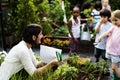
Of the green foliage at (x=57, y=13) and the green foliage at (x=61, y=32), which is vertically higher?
the green foliage at (x=57, y=13)

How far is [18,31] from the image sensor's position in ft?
27.0

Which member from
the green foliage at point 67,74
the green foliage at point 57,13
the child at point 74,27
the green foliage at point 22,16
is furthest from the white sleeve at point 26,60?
the green foliage at point 57,13

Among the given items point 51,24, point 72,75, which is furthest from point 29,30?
point 51,24

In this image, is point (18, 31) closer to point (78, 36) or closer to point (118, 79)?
point (78, 36)

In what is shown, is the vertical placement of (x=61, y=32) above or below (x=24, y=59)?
below

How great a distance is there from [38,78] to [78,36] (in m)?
2.97

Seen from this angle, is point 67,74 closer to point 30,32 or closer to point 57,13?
point 30,32

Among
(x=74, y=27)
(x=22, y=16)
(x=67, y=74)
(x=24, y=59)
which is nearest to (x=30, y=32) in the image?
(x=24, y=59)

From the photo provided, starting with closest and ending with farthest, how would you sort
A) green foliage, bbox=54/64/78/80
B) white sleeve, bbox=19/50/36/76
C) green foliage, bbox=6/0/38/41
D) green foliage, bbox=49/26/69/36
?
1. white sleeve, bbox=19/50/36/76
2. green foliage, bbox=54/64/78/80
3. green foliage, bbox=6/0/38/41
4. green foliage, bbox=49/26/69/36

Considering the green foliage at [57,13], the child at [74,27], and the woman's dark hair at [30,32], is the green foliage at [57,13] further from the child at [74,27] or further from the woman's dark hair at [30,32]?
the woman's dark hair at [30,32]

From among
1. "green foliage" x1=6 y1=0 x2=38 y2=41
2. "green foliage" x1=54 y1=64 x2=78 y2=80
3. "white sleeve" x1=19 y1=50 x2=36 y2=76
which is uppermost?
"green foliage" x1=6 y1=0 x2=38 y2=41

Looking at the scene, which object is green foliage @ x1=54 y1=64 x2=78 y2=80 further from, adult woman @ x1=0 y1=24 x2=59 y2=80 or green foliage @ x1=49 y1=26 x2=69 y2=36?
green foliage @ x1=49 y1=26 x2=69 y2=36

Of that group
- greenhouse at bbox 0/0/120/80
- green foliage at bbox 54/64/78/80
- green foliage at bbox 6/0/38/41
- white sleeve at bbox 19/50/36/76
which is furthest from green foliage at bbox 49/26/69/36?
white sleeve at bbox 19/50/36/76

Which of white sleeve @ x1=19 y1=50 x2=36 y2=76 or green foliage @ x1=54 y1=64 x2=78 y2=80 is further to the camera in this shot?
green foliage @ x1=54 y1=64 x2=78 y2=80
